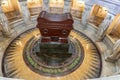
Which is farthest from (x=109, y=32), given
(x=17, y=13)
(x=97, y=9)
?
(x=17, y=13)

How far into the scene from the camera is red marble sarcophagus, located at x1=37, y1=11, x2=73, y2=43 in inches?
468

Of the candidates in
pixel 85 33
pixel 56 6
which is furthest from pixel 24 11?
pixel 85 33

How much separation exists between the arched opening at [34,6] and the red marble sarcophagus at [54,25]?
9.76m

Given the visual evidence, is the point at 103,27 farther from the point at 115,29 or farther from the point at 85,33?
the point at 85,33

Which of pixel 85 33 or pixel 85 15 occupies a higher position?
pixel 85 15

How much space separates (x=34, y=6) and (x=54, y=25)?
1162 cm

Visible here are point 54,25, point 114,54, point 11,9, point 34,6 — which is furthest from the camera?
point 34,6

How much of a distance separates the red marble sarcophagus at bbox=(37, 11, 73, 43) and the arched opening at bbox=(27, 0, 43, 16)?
32.0 ft

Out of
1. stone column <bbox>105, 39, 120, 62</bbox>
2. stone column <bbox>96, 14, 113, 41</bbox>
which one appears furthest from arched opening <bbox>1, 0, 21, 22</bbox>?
stone column <bbox>105, 39, 120, 62</bbox>

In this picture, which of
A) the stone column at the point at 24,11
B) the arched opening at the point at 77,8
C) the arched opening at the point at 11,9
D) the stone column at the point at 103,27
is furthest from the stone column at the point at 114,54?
the arched opening at the point at 11,9

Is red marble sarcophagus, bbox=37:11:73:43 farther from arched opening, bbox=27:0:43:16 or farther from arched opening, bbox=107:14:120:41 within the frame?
arched opening, bbox=27:0:43:16

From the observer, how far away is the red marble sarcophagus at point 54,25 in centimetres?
1190

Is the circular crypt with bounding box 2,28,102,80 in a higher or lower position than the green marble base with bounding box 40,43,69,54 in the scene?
lower

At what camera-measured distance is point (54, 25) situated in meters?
12.0
